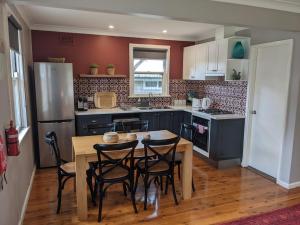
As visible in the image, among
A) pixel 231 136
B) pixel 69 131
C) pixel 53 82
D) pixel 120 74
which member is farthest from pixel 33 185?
pixel 231 136

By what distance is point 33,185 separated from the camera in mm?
3467

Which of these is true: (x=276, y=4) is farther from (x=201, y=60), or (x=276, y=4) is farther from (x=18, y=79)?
(x=18, y=79)

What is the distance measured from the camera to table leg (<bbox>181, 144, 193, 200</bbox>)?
3025 mm

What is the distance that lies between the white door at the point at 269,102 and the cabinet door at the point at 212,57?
2.20 feet

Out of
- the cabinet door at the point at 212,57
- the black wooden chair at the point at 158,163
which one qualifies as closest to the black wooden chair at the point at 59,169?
the black wooden chair at the point at 158,163

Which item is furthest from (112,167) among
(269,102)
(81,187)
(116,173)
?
(269,102)

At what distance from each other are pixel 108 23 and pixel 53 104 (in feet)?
5.52

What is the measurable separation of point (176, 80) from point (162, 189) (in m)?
2.88

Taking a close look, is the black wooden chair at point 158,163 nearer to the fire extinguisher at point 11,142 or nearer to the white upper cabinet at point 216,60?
the fire extinguisher at point 11,142

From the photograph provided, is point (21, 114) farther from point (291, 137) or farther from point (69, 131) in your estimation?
point (291, 137)

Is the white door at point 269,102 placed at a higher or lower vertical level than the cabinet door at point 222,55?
lower

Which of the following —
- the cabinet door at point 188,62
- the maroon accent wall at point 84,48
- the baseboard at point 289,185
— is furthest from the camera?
the cabinet door at point 188,62

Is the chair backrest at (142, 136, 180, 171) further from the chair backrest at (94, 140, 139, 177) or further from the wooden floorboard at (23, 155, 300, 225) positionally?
the wooden floorboard at (23, 155, 300, 225)

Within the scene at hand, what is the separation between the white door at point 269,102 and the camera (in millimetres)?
3457
